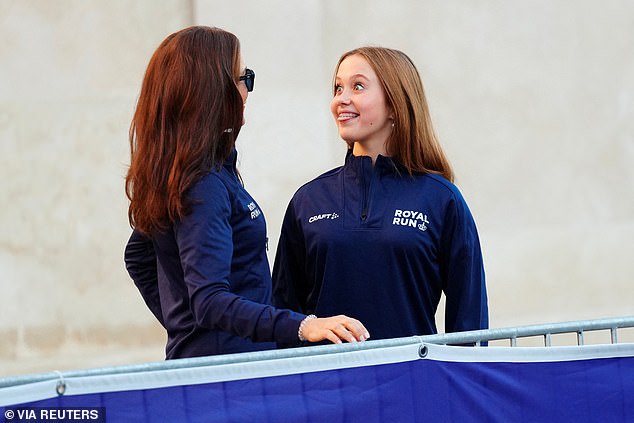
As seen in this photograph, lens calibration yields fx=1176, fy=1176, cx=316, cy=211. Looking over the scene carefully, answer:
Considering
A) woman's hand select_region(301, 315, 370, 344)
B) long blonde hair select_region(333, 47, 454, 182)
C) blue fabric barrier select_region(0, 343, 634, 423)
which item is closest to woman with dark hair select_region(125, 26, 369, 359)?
woman's hand select_region(301, 315, 370, 344)

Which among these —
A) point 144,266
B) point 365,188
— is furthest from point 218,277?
point 365,188

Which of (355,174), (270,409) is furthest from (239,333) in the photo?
(355,174)

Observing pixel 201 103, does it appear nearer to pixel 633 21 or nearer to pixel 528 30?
pixel 528 30

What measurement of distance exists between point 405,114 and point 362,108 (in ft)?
0.48

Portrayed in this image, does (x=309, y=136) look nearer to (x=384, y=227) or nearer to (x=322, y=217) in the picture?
(x=322, y=217)

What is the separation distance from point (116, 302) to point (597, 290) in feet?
11.3

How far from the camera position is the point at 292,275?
407cm

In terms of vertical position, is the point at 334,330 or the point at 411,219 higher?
the point at 411,219

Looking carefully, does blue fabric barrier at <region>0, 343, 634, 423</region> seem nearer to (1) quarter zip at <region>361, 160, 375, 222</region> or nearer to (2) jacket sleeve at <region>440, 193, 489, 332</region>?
(2) jacket sleeve at <region>440, 193, 489, 332</region>

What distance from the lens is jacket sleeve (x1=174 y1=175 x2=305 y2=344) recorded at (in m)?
3.04

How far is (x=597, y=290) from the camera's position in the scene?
8.33m

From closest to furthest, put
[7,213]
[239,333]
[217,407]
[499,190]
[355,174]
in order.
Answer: [217,407]
[239,333]
[355,174]
[7,213]
[499,190]

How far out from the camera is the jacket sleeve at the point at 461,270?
12.6ft

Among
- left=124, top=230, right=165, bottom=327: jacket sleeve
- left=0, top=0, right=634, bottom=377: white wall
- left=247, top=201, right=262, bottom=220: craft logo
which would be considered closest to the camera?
left=247, top=201, right=262, bottom=220: craft logo
